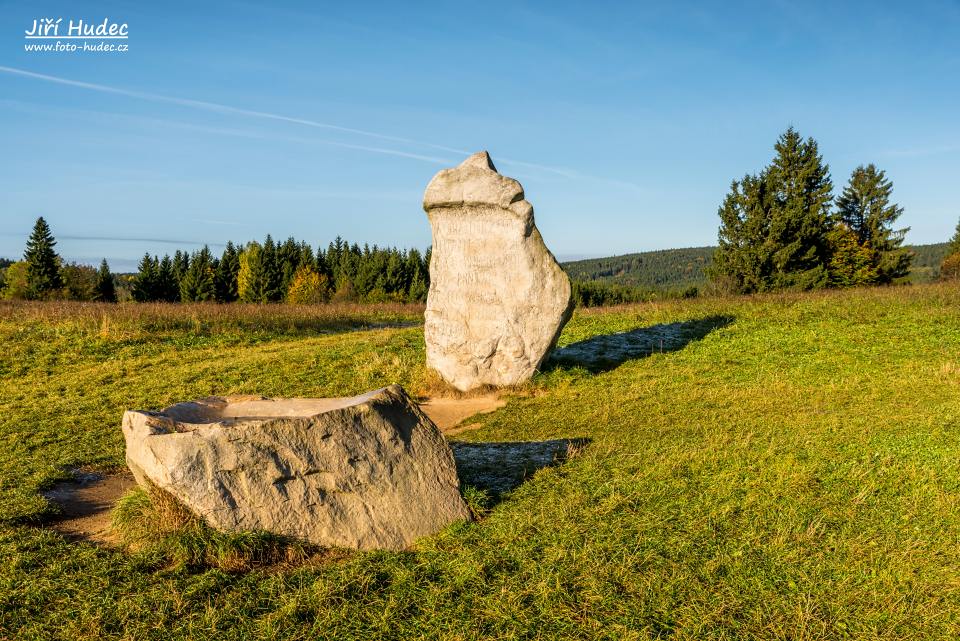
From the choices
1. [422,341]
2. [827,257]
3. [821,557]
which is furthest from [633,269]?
[821,557]

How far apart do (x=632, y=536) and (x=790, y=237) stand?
123 ft

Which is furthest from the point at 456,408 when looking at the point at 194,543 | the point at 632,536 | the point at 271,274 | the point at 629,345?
the point at 271,274

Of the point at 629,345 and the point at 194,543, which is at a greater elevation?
the point at 629,345

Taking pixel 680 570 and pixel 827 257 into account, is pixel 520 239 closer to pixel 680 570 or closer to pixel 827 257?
pixel 680 570

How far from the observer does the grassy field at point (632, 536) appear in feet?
14.2

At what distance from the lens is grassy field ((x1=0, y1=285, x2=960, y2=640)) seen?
4.33 m

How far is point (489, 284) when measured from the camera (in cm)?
1311

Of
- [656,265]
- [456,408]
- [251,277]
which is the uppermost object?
[656,265]

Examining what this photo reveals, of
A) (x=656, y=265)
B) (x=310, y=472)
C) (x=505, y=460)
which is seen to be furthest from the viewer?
(x=656, y=265)

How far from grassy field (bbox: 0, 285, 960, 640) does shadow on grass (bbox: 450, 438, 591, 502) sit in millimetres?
257

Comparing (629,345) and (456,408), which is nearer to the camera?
(456,408)

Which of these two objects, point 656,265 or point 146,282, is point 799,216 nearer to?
point 146,282

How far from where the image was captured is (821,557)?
198 inches

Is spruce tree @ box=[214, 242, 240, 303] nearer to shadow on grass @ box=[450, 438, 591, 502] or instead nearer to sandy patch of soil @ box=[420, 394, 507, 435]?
sandy patch of soil @ box=[420, 394, 507, 435]
